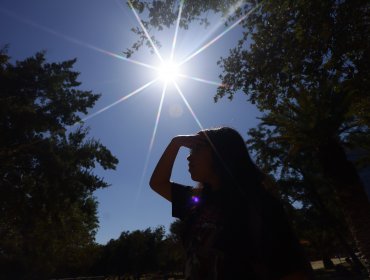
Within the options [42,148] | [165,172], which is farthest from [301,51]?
[42,148]

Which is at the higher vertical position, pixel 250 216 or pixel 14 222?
pixel 14 222

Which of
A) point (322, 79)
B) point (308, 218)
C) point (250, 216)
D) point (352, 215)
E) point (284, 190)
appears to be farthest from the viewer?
point (308, 218)

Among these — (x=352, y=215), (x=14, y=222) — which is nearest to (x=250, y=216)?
(x=352, y=215)

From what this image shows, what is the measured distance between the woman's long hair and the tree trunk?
1282 centimetres

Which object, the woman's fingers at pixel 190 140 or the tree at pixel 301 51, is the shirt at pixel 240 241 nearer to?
the woman's fingers at pixel 190 140

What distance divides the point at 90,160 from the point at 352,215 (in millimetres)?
15793

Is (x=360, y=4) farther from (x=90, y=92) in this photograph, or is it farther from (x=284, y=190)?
(x=284, y=190)

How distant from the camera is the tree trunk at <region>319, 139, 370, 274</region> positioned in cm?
1322

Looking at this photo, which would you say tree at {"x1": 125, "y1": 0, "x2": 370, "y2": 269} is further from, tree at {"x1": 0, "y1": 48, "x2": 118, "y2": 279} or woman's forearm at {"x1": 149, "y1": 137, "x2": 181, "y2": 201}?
tree at {"x1": 0, "y1": 48, "x2": 118, "y2": 279}

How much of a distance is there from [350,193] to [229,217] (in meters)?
13.7

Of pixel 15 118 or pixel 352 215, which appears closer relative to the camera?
pixel 352 215

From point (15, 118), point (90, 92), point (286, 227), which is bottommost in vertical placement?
point (286, 227)

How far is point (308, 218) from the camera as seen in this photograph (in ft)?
119

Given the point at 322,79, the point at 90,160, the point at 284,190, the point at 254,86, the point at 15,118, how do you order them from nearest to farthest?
the point at 322,79 → the point at 254,86 → the point at 15,118 → the point at 90,160 → the point at 284,190
